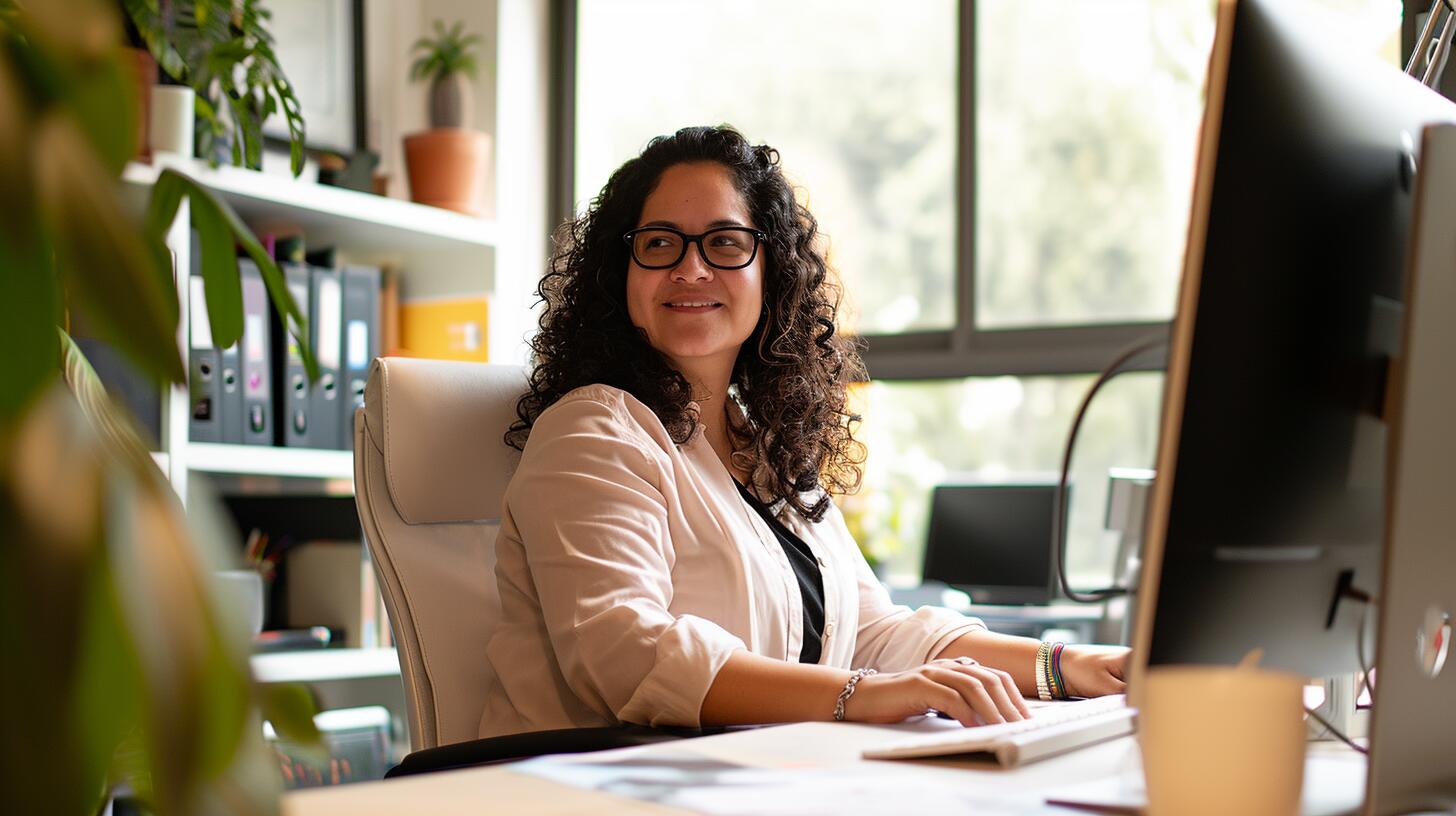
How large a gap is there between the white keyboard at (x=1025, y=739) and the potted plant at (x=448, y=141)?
2.34 meters

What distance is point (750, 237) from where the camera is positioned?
1.70m

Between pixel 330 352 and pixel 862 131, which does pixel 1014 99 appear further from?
pixel 330 352

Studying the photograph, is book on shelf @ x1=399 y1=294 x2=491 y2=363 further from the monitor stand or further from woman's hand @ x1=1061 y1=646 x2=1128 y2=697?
the monitor stand

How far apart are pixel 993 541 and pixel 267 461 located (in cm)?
143

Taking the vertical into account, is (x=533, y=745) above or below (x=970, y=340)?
below

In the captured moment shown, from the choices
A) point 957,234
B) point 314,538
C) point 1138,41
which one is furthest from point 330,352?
point 1138,41

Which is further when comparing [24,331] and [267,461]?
[267,461]

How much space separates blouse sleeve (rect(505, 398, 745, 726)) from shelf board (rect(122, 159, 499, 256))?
1.27m

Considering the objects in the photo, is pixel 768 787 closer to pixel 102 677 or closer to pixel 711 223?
pixel 102 677

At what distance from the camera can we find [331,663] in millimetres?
2617

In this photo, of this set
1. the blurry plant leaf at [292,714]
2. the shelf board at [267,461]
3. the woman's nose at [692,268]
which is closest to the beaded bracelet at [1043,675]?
the woman's nose at [692,268]

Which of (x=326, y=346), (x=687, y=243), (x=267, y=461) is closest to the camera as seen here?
(x=687, y=243)

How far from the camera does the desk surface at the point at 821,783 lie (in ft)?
2.24

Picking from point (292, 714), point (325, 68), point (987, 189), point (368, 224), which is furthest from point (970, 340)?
point (292, 714)
